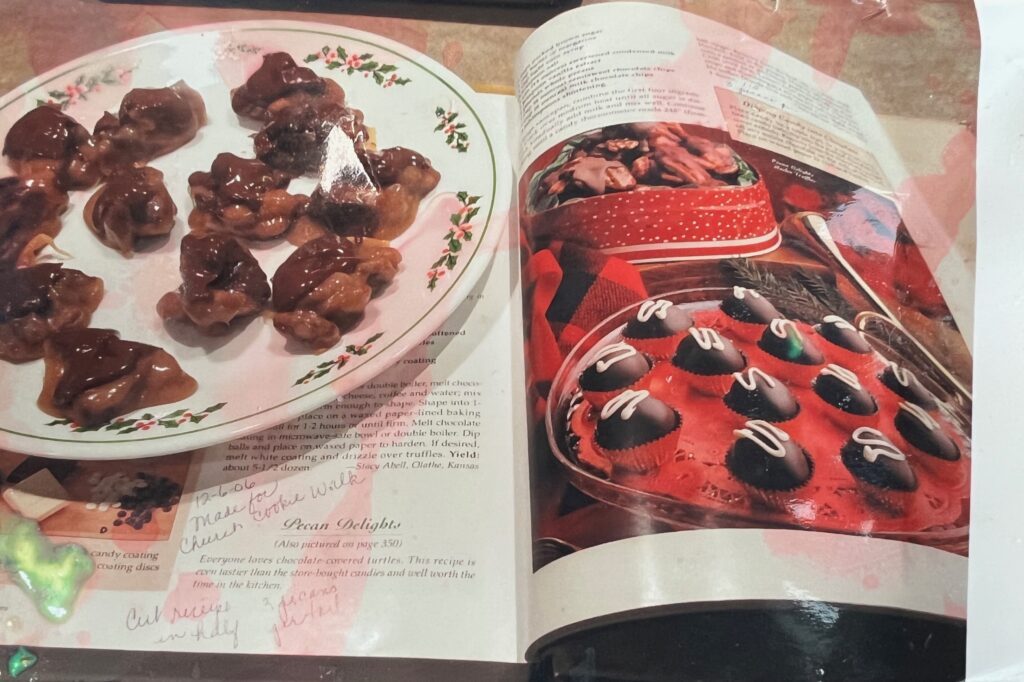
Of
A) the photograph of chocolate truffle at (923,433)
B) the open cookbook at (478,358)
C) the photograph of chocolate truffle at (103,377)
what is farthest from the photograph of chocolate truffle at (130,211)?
the photograph of chocolate truffle at (923,433)

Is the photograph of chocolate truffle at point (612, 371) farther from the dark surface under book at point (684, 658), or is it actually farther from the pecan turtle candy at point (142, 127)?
the pecan turtle candy at point (142, 127)

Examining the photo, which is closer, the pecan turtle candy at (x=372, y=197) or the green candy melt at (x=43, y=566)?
the green candy melt at (x=43, y=566)

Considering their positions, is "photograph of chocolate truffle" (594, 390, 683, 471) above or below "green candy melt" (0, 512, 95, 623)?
above

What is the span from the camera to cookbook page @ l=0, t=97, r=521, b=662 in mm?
501

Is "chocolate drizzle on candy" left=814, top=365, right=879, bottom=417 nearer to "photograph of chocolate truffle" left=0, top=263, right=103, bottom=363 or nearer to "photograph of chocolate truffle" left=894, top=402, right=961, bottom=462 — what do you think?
"photograph of chocolate truffle" left=894, top=402, right=961, bottom=462

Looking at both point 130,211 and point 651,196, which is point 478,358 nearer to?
point 651,196

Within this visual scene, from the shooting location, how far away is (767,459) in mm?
494

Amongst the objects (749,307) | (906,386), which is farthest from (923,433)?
(749,307)

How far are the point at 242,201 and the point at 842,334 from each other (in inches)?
19.3

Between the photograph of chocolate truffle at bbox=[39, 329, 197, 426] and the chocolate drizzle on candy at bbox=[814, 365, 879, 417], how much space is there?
0.45 meters

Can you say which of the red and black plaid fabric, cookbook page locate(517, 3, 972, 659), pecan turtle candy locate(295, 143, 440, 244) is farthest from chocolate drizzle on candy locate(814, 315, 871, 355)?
pecan turtle candy locate(295, 143, 440, 244)

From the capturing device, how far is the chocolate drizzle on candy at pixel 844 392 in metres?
0.52

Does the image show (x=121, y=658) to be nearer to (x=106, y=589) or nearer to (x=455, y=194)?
(x=106, y=589)

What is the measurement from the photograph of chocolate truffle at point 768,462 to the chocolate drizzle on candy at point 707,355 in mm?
46
